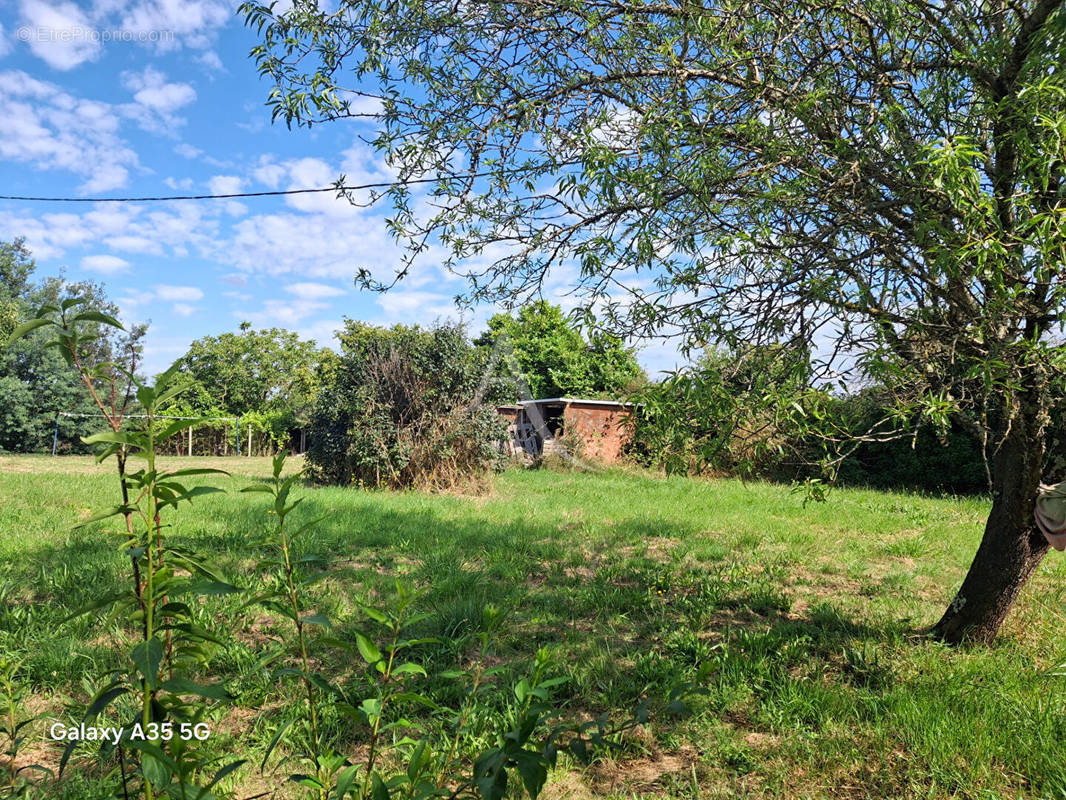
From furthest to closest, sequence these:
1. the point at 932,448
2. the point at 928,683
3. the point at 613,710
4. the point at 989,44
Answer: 1. the point at 932,448
2. the point at 928,683
3. the point at 613,710
4. the point at 989,44

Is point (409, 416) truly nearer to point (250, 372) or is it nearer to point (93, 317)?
point (93, 317)

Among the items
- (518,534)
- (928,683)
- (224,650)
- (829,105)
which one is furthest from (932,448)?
(224,650)

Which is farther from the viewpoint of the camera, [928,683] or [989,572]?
[989,572]

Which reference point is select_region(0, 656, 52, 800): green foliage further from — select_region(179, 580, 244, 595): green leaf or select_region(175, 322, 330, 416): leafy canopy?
select_region(175, 322, 330, 416): leafy canopy

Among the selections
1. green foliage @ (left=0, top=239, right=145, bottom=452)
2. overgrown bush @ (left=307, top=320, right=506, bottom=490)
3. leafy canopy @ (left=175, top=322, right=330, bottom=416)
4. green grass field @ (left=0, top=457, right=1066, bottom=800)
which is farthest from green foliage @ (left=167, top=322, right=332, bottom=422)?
green grass field @ (left=0, top=457, right=1066, bottom=800)

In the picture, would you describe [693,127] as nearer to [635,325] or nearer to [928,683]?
[635,325]

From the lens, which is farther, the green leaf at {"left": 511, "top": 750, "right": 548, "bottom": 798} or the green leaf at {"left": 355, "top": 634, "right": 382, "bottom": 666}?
the green leaf at {"left": 355, "top": 634, "right": 382, "bottom": 666}

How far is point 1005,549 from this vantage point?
151 inches

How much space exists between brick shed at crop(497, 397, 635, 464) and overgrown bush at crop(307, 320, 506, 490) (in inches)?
136

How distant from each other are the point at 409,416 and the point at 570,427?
5.44m

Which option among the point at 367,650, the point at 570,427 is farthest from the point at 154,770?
the point at 570,427

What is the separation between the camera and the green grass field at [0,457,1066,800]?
2758mm

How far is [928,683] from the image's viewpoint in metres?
3.43

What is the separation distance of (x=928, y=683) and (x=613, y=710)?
1786 millimetres
